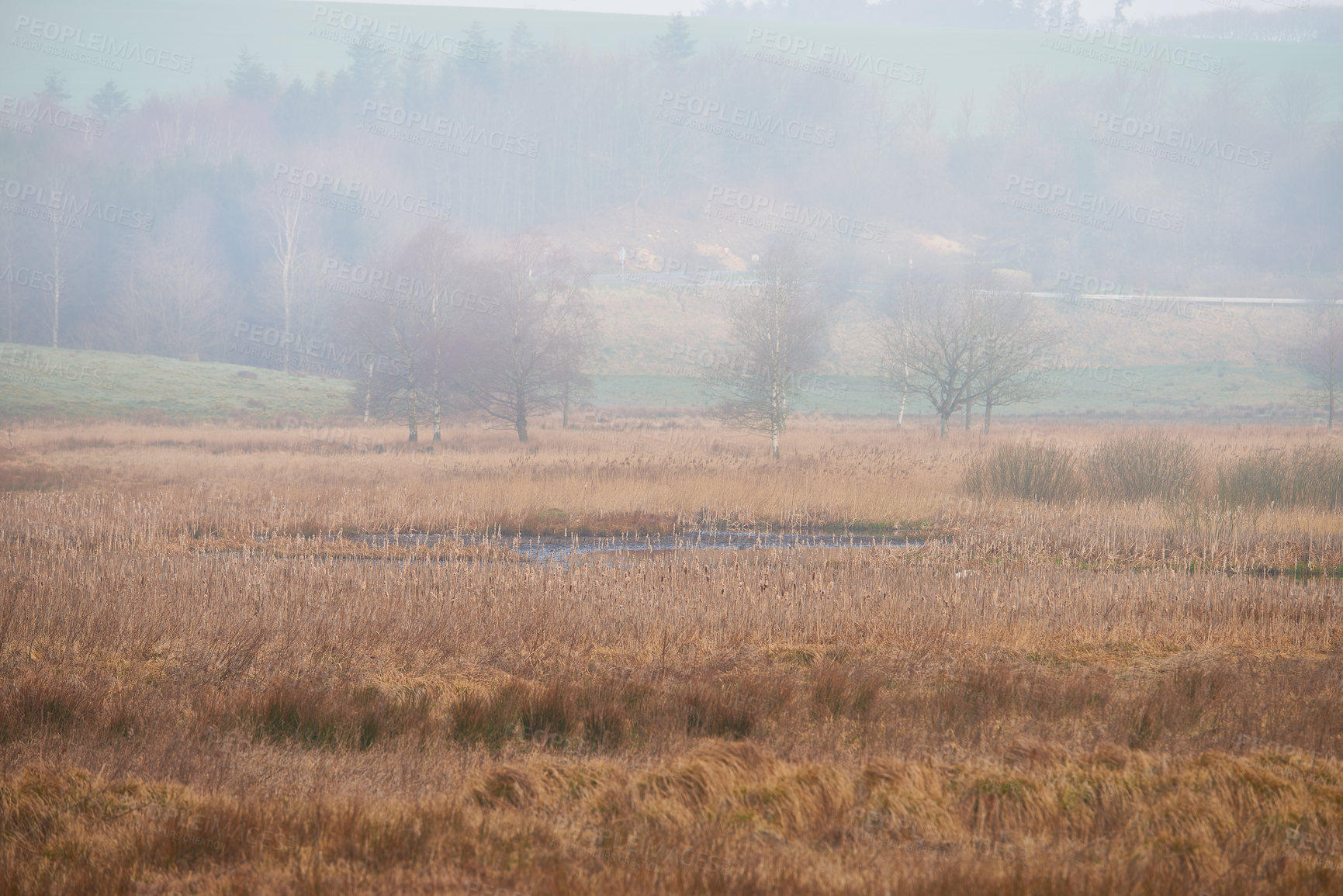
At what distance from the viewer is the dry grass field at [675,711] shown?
4.77m

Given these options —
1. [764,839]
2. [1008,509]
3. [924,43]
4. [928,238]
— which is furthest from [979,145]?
[764,839]

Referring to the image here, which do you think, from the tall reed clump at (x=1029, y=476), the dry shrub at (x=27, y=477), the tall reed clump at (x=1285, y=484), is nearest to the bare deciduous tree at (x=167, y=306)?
the dry shrub at (x=27, y=477)

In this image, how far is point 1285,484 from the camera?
778 inches

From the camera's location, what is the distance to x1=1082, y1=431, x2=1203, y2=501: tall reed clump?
2064 cm

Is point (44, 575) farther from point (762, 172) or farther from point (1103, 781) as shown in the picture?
point (762, 172)

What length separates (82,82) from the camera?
401ft

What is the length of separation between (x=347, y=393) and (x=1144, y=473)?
39.5 meters

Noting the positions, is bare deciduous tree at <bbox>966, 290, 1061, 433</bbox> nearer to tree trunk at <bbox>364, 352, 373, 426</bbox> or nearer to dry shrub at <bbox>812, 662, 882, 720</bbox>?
tree trunk at <bbox>364, 352, 373, 426</bbox>

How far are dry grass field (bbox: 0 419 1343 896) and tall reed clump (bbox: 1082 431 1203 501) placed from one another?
236 centimetres

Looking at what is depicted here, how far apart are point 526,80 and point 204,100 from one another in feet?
116

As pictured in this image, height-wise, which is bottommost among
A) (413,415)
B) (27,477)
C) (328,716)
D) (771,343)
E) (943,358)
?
(328,716)

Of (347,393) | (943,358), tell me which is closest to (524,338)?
A: (943,358)

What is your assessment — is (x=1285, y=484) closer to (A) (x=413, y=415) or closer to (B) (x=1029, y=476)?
(B) (x=1029, y=476)

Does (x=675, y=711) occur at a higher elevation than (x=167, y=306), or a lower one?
lower
